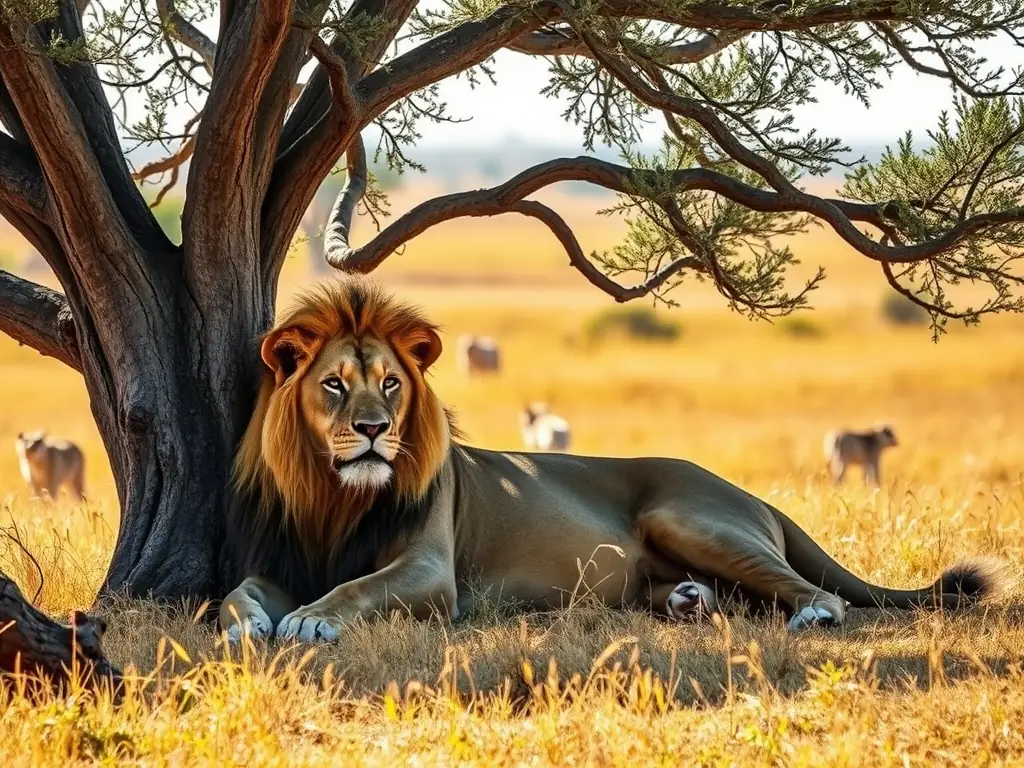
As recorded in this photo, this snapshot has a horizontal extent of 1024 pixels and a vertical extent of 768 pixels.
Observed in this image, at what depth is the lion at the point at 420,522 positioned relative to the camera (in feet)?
19.7

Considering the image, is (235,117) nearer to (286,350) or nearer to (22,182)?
(286,350)

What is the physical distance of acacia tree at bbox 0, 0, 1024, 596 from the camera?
21.0ft

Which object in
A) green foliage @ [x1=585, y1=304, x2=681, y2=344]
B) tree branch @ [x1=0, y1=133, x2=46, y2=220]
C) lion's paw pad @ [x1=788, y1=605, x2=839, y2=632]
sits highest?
green foliage @ [x1=585, y1=304, x2=681, y2=344]

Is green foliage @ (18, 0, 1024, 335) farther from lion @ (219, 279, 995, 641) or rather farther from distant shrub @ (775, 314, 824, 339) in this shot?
distant shrub @ (775, 314, 824, 339)

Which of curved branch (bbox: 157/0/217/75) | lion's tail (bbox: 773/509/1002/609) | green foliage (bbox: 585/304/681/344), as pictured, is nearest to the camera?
lion's tail (bbox: 773/509/1002/609)

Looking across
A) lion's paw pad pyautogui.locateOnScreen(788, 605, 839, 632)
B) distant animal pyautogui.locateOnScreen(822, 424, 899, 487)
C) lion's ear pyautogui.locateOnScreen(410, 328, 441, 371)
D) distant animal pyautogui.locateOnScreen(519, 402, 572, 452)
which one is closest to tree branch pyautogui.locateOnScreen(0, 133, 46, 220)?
lion's ear pyautogui.locateOnScreen(410, 328, 441, 371)

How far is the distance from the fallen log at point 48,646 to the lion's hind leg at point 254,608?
3.30ft

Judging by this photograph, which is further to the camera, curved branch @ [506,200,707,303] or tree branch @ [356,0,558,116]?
curved branch @ [506,200,707,303]

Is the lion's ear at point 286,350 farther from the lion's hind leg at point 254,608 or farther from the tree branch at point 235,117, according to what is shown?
the lion's hind leg at point 254,608

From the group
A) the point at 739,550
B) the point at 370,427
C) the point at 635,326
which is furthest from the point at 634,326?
the point at 370,427

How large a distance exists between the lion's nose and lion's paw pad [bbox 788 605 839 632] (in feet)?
5.99

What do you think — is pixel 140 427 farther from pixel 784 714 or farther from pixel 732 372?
pixel 732 372

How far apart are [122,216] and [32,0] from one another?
4.49ft

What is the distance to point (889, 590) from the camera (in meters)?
6.67
